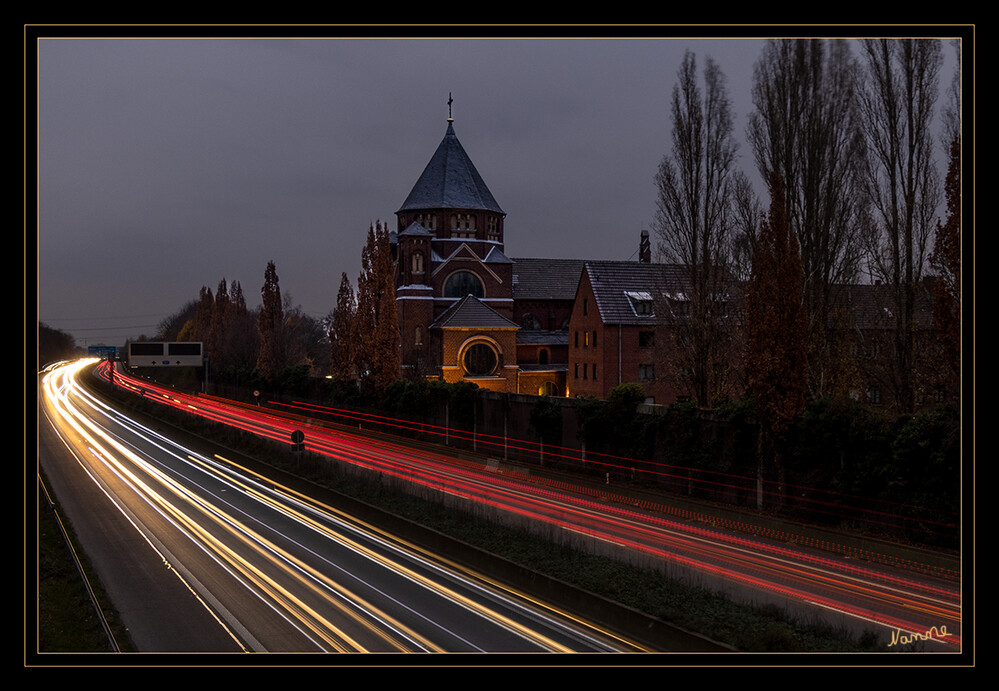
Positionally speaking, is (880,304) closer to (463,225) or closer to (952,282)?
(952,282)

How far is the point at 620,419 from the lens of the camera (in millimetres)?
28453

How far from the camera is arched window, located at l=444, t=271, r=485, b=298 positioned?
69000mm

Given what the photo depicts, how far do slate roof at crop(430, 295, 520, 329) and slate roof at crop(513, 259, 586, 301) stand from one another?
10778 millimetres

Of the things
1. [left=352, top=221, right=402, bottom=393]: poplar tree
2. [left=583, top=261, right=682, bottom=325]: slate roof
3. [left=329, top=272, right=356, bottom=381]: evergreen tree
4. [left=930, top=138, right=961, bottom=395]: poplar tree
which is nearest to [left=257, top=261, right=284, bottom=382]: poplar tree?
[left=329, top=272, right=356, bottom=381]: evergreen tree

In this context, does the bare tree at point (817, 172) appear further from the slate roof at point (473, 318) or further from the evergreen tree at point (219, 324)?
the evergreen tree at point (219, 324)

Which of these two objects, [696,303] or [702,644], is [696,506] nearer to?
[696,303]

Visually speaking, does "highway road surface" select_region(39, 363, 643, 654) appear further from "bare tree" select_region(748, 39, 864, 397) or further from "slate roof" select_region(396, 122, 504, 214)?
"slate roof" select_region(396, 122, 504, 214)

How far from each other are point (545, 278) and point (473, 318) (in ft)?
56.3

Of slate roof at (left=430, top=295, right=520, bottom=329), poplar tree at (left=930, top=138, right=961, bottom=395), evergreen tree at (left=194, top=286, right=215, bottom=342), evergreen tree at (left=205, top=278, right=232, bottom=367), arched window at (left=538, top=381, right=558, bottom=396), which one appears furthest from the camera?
evergreen tree at (left=194, top=286, right=215, bottom=342)

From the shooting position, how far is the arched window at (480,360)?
6128cm

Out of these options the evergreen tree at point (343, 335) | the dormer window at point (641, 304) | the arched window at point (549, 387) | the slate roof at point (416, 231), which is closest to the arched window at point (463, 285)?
the slate roof at point (416, 231)

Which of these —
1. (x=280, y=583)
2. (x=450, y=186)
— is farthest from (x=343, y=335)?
(x=280, y=583)

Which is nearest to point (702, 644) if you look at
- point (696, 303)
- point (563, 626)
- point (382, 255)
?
point (563, 626)
